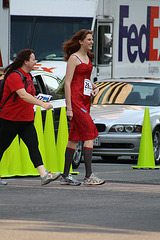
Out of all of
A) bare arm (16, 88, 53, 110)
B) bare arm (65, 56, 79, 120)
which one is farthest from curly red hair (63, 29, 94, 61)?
bare arm (16, 88, 53, 110)

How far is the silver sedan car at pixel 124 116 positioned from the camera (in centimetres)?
1418

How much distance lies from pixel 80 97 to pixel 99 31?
1052 centimetres

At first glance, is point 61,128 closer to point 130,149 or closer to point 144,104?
point 130,149

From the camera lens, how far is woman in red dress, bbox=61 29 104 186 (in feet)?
31.1

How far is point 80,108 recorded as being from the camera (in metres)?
9.48

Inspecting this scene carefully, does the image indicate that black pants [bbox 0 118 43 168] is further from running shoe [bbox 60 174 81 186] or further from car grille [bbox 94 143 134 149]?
car grille [bbox 94 143 134 149]

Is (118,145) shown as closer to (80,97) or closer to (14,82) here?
(80,97)

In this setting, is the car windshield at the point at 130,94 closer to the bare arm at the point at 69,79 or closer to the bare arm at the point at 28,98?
the bare arm at the point at 69,79

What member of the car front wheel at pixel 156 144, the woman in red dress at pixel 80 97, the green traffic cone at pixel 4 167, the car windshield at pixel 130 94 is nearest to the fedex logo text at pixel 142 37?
the car windshield at pixel 130 94

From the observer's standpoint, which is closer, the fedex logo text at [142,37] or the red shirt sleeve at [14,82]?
the red shirt sleeve at [14,82]

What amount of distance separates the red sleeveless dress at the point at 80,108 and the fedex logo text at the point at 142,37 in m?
11.2

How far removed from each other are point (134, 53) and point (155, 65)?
83cm

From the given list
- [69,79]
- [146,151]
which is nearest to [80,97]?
[69,79]

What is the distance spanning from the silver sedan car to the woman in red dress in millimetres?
4469
